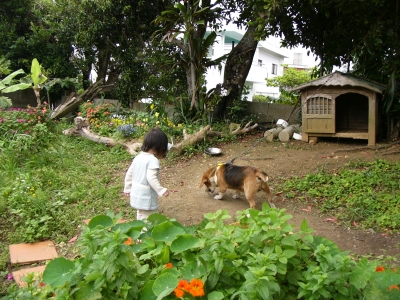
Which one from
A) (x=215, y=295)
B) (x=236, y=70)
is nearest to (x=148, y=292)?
(x=215, y=295)

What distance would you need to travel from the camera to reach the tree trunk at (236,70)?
10961mm

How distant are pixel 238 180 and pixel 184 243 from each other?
2937 mm

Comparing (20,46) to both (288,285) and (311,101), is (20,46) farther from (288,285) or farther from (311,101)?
(288,285)

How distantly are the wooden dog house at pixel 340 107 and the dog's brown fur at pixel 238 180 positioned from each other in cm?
406

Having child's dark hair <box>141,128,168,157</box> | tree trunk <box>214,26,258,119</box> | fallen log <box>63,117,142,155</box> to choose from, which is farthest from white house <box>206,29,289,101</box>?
child's dark hair <box>141,128,168,157</box>

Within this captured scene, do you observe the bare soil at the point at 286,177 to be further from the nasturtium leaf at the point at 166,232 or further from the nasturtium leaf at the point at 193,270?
the nasturtium leaf at the point at 193,270

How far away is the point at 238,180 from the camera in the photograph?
525 centimetres

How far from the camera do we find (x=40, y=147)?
23.9 feet

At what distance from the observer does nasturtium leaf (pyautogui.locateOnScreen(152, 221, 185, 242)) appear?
2.49 meters

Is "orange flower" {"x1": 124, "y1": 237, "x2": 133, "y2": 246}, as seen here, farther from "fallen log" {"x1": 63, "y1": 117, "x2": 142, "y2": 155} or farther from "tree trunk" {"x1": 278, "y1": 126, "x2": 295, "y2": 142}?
"tree trunk" {"x1": 278, "y1": 126, "x2": 295, "y2": 142}

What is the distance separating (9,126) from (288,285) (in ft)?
22.6

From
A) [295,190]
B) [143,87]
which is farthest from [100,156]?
[143,87]

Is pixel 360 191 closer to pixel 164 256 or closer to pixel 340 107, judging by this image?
pixel 164 256

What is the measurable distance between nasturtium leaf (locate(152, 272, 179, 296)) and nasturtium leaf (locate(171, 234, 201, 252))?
23 cm
